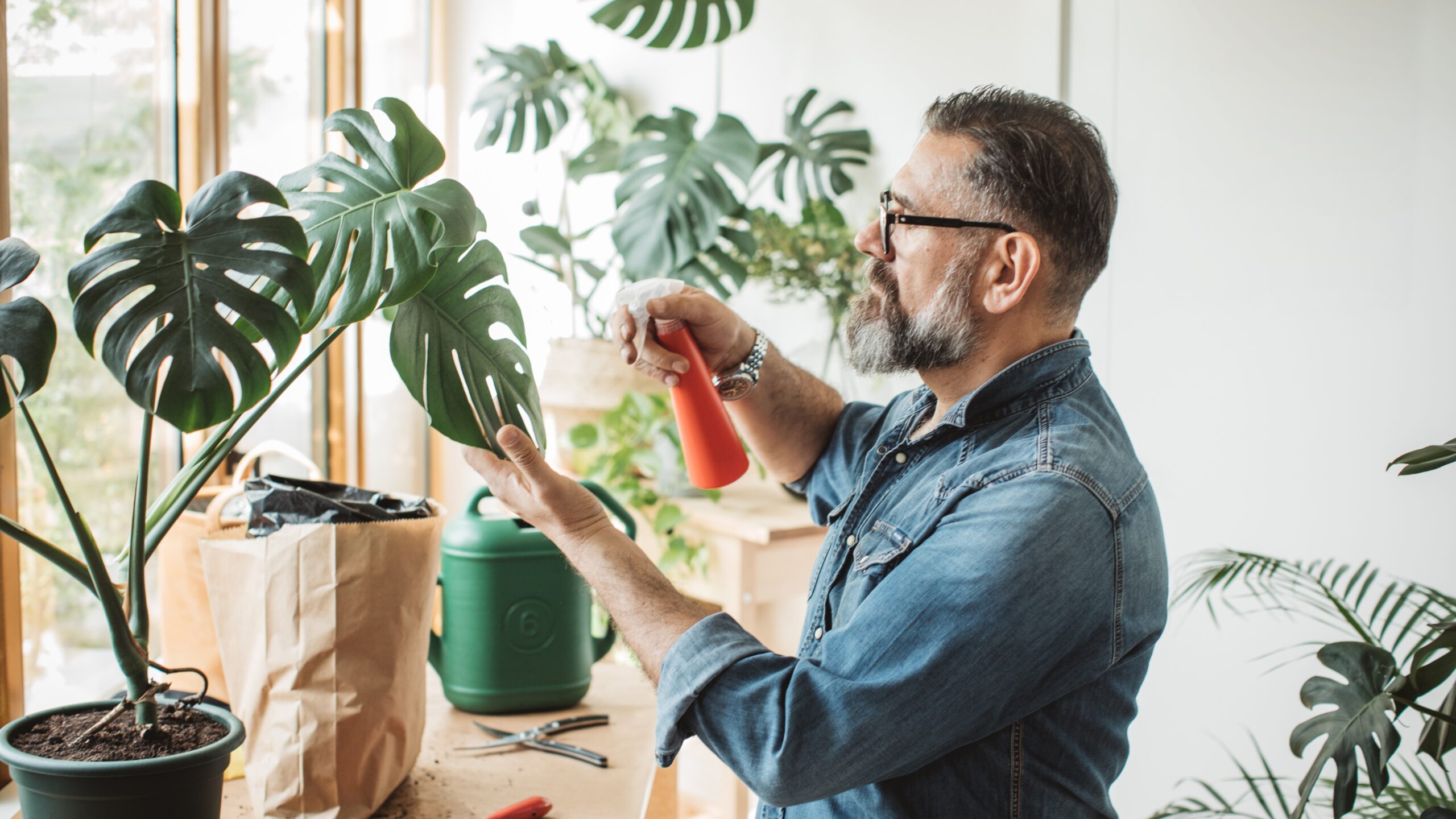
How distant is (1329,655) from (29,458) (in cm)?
157

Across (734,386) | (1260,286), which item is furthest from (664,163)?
(1260,286)

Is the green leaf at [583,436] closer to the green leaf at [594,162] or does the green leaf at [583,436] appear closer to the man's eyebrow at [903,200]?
the green leaf at [594,162]

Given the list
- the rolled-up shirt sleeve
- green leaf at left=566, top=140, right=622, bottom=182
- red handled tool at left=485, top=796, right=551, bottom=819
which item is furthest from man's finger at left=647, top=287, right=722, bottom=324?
green leaf at left=566, top=140, right=622, bottom=182

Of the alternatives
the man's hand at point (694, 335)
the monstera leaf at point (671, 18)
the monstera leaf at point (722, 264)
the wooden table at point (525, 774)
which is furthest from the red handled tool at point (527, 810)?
the monstera leaf at point (671, 18)

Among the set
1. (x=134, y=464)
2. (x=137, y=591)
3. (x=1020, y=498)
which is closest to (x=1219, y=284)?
(x=1020, y=498)

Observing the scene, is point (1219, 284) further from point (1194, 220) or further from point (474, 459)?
point (474, 459)

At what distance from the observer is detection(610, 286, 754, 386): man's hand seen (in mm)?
1169

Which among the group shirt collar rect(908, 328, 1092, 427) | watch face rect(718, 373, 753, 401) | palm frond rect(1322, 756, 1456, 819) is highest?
shirt collar rect(908, 328, 1092, 427)

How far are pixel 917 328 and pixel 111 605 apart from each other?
82cm

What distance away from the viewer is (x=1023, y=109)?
42.3 inches

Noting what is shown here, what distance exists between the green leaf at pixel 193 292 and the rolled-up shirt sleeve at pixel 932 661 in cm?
44

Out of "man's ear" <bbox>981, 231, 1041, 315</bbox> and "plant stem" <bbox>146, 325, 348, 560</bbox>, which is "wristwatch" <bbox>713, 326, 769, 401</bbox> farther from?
"plant stem" <bbox>146, 325, 348, 560</bbox>

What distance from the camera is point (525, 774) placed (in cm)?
114

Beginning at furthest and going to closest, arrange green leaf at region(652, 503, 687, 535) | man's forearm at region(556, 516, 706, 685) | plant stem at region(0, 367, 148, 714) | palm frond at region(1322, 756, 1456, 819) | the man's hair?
green leaf at region(652, 503, 687, 535) < palm frond at region(1322, 756, 1456, 819) < the man's hair < man's forearm at region(556, 516, 706, 685) < plant stem at region(0, 367, 148, 714)
